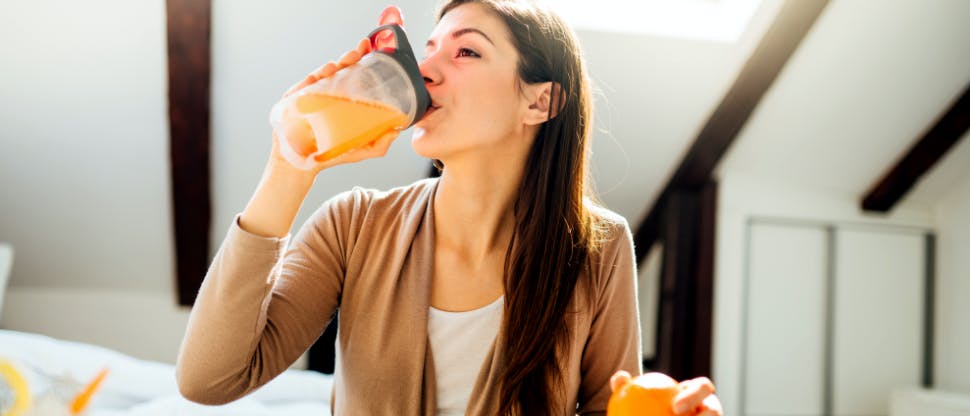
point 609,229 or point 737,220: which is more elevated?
point 609,229

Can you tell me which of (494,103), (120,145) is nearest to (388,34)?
(494,103)

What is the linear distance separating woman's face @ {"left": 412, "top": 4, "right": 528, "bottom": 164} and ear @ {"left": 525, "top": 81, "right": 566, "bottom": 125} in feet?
0.06

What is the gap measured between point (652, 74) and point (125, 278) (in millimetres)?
2360

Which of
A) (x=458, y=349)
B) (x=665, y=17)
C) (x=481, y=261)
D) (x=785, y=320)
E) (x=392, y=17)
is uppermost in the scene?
(x=665, y=17)

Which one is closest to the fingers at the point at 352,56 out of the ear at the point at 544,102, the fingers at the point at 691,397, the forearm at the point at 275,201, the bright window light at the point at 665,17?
the forearm at the point at 275,201

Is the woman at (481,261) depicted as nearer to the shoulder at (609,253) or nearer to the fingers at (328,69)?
the shoulder at (609,253)

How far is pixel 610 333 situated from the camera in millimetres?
1209

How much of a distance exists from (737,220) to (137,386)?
246 cm

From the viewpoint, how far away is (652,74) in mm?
3018

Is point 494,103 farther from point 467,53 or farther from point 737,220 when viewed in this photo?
point 737,220

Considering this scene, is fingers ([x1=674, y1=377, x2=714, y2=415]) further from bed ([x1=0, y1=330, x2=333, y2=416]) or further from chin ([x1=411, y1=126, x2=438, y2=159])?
bed ([x1=0, y1=330, x2=333, y2=416])

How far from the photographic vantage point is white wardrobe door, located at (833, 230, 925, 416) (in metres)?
3.71

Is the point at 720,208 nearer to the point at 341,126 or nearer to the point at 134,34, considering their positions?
the point at 134,34

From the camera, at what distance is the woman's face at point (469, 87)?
43.8 inches
